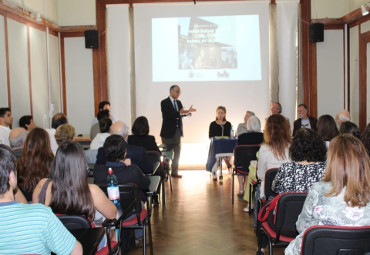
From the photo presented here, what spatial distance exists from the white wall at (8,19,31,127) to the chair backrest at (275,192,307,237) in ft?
17.6

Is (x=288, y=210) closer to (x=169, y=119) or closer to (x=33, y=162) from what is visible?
(x=33, y=162)

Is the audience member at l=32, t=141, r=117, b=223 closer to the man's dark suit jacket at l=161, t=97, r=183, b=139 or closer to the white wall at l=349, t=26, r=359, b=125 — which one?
the man's dark suit jacket at l=161, t=97, r=183, b=139

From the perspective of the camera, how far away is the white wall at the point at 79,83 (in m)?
9.06

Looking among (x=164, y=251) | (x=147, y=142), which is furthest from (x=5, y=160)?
(x=147, y=142)

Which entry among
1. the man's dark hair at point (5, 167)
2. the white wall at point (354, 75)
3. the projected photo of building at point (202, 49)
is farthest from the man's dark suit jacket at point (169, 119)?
the man's dark hair at point (5, 167)

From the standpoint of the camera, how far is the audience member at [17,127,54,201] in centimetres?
346

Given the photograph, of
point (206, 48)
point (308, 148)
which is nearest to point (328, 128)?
point (308, 148)

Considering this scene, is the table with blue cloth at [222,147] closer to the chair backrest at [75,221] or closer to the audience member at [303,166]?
the audience member at [303,166]

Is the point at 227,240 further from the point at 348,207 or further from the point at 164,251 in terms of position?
the point at 348,207

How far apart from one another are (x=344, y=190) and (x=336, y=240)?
28cm

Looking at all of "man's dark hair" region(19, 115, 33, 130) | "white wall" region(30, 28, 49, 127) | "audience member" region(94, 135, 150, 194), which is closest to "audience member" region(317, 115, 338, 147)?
"audience member" region(94, 135, 150, 194)

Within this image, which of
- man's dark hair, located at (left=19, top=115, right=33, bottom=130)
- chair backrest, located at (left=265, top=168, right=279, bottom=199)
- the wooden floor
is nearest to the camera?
chair backrest, located at (left=265, top=168, right=279, bottom=199)

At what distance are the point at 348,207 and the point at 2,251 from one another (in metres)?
1.75

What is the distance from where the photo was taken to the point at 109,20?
8.98 metres
